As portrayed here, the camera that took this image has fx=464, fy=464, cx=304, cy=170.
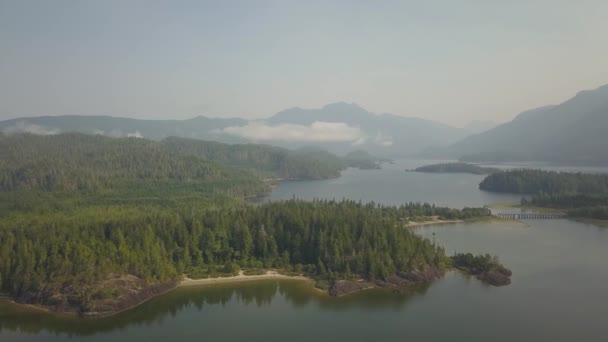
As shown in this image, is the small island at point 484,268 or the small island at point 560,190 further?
the small island at point 560,190

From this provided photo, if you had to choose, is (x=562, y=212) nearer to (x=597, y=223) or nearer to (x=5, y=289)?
(x=597, y=223)

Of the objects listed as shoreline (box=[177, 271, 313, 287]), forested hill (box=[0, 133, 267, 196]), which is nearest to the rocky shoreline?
shoreline (box=[177, 271, 313, 287])

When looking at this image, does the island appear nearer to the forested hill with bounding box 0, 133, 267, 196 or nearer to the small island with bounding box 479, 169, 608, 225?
the forested hill with bounding box 0, 133, 267, 196

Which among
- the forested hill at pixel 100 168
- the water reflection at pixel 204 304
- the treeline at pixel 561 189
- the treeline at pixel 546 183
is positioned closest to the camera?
the water reflection at pixel 204 304

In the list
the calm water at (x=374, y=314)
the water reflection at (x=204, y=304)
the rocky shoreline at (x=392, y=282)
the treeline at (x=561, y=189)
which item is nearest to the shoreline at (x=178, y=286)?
the water reflection at (x=204, y=304)

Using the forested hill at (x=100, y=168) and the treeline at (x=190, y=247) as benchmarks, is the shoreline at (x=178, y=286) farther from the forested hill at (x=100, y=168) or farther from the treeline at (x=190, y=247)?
the forested hill at (x=100, y=168)
